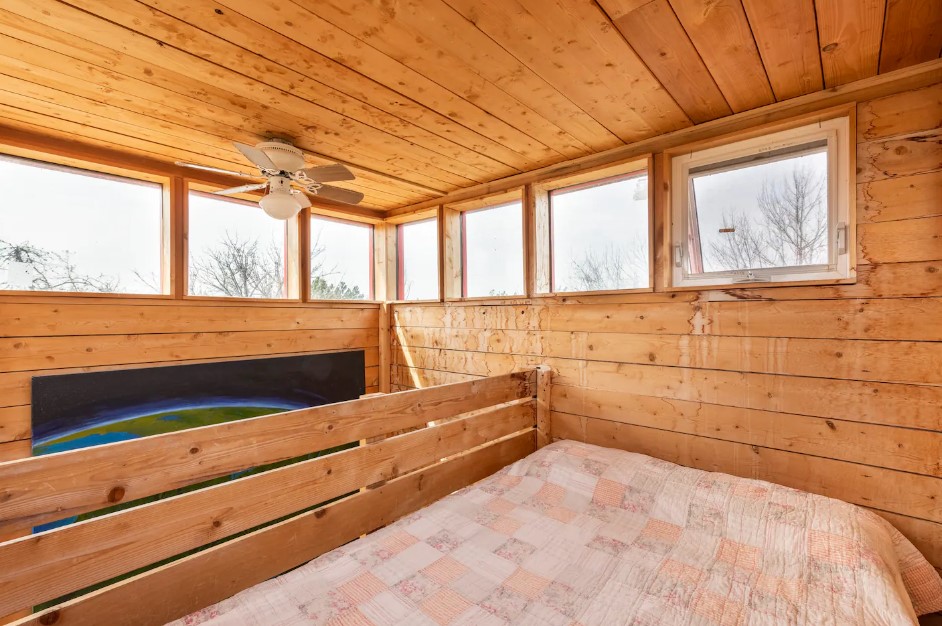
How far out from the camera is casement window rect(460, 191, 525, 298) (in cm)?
309

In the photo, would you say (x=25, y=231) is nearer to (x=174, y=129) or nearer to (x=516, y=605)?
(x=174, y=129)

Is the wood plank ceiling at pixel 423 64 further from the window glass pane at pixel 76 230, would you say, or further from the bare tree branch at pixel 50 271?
the bare tree branch at pixel 50 271

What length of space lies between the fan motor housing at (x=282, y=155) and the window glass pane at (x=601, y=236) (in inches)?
64.3

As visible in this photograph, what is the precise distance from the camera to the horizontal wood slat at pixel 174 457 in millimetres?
1024

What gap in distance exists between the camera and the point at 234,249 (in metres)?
3.03

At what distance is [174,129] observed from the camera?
7.06ft

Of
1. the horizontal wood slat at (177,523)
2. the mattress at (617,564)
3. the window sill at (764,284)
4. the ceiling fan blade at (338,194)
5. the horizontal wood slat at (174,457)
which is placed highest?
the ceiling fan blade at (338,194)

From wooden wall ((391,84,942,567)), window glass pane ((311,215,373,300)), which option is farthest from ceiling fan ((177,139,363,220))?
wooden wall ((391,84,942,567))

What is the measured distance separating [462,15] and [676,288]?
1.63m

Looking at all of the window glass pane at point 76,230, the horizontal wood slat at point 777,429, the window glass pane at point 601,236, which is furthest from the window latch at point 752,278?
the window glass pane at point 76,230

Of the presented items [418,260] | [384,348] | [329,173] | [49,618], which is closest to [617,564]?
[49,618]

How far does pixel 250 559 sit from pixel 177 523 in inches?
11.3

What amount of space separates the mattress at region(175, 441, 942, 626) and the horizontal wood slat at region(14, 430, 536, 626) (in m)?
0.18

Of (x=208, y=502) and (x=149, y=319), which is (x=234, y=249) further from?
(x=208, y=502)
